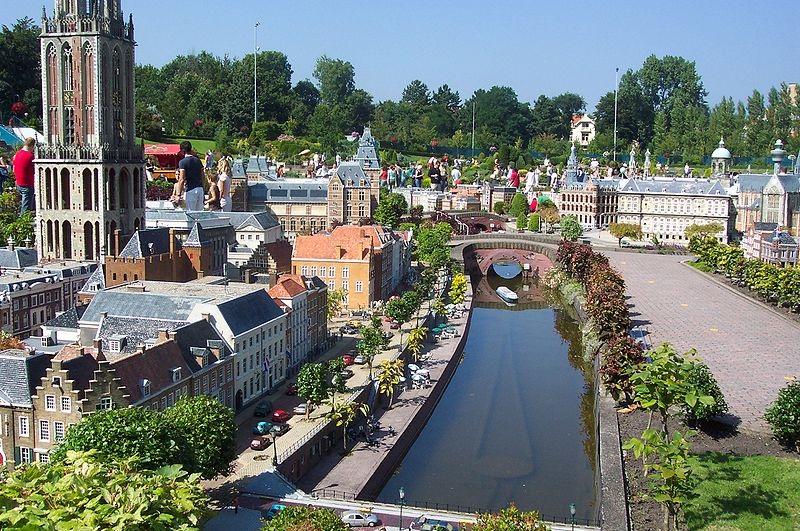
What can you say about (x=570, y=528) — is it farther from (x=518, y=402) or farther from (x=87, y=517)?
(x=518, y=402)

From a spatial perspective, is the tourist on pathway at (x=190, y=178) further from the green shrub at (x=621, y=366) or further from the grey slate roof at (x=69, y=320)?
the green shrub at (x=621, y=366)

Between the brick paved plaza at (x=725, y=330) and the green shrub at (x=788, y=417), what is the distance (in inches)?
90.0

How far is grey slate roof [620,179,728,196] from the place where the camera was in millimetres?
105125

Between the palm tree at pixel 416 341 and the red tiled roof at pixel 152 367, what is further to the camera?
the palm tree at pixel 416 341

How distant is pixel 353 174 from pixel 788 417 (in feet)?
215

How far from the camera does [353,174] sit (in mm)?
95125

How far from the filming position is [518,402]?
4778 centimetres

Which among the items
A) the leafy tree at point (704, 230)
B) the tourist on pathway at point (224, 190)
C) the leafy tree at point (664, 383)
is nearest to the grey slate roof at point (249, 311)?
the leafy tree at point (664, 383)

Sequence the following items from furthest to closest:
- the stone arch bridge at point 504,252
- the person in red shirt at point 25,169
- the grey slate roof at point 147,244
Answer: the stone arch bridge at point 504,252
the person in red shirt at point 25,169
the grey slate roof at point 147,244

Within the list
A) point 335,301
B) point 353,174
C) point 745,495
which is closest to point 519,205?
point 353,174

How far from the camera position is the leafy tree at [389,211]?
318 feet

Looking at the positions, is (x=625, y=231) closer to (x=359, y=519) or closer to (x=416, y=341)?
(x=416, y=341)

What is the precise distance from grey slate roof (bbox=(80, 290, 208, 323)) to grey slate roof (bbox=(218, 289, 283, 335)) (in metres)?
1.32

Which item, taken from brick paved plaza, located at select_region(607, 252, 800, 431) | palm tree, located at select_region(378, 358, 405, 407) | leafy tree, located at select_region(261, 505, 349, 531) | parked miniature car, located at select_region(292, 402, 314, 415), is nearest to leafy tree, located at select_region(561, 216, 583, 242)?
brick paved plaza, located at select_region(607, 252, 800, 431)
